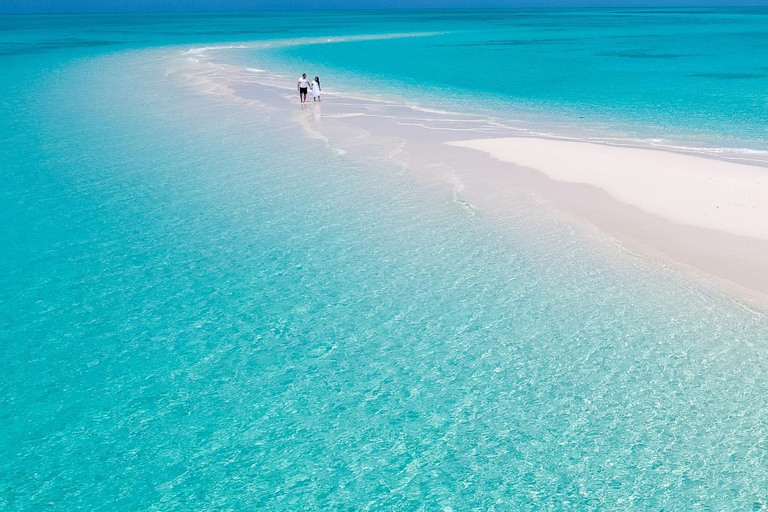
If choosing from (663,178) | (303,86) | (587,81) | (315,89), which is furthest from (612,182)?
(587,81)

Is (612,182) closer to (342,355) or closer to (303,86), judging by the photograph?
(342,355)

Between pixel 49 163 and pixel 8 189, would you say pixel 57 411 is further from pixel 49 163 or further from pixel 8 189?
pixel 49 163

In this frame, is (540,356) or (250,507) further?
(540,356)

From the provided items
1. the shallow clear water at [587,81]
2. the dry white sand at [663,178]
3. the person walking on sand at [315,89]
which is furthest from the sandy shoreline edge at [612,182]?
the person walking on sand at [315,89]

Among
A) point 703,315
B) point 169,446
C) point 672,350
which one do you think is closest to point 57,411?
point 169,446

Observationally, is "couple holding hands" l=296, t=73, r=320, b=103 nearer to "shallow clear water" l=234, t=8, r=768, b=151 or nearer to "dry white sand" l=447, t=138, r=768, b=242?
"shallow clear water" l=234, t=8, r=768, b=151
